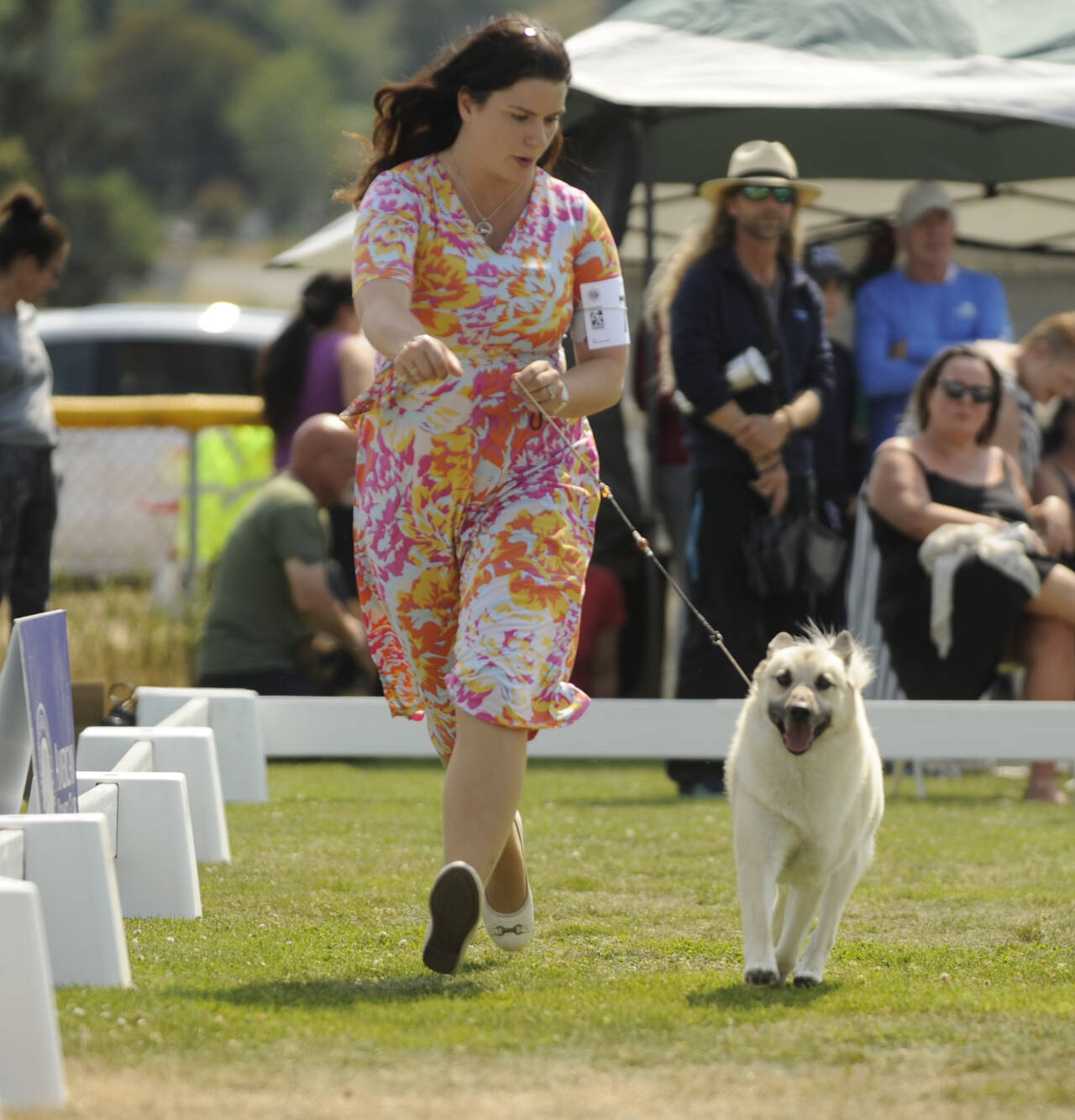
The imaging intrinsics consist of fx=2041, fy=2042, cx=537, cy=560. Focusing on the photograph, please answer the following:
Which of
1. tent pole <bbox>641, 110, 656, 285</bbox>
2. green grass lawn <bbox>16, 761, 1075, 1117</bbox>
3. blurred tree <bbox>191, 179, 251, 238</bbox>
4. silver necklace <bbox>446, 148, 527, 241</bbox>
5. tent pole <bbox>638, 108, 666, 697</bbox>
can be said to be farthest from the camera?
blurred tree <bbox>191, 179, 251, 238</bbox>

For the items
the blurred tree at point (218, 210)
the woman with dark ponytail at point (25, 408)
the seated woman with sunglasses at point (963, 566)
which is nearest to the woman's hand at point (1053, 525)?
the seated woman with sunglasses at point (963, 566)

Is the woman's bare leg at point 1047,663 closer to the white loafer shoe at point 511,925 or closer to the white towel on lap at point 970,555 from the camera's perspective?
the white towel on lap at point 970,555

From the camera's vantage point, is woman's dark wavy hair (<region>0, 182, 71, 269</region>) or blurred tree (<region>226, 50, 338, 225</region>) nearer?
woman's dark wavy hair (<region>0, 182, 71, 269</region>)

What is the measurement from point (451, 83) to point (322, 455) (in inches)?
176

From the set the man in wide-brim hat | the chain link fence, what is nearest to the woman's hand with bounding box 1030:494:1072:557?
the man in wide-brim hat

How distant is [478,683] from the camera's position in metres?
3.94

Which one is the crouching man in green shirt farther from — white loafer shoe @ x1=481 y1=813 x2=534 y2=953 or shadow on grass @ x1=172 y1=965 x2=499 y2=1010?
shadow on grass @ x1=172 y1=965 x2=499 y2=1010

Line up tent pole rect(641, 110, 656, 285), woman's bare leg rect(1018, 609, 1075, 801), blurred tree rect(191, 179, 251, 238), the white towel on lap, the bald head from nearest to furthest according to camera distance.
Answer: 1. the white towel on lap
2. woman's bare leg rect(1018, 609, 1075, 801)
3. the bald head
4. tent pole rect(641, 110, 656, 285)
5. blurred tree rect(191, 179, 251, 238)

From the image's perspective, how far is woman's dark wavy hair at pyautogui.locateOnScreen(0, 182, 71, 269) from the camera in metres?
7.57

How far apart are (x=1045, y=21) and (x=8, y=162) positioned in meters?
42.7

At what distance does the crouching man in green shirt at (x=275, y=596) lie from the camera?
8.27 m

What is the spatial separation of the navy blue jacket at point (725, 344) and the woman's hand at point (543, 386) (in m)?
3.51

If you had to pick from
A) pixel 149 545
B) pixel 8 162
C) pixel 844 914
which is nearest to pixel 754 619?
pixel 844 914

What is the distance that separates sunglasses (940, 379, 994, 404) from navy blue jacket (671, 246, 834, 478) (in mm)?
553
